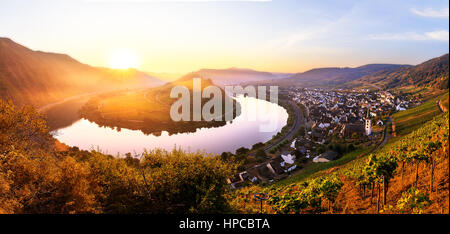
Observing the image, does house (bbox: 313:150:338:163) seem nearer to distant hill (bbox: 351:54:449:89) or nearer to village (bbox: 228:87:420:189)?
village (bbox: 228:87:420:189)

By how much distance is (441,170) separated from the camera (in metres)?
5.73

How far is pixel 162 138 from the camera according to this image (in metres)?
37.8

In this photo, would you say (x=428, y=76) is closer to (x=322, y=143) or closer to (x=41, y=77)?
(x=322, y=143)

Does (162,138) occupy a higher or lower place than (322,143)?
higher

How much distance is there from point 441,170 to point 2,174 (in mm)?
12804

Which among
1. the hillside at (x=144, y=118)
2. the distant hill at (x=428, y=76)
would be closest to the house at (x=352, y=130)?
the hillside at (x=144, y=118)

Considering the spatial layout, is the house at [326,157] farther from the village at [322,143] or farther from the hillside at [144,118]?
the hillside at [144,118]

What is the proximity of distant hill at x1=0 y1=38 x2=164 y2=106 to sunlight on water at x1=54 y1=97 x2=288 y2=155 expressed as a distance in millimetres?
9943

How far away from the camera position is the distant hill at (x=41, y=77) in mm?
37906

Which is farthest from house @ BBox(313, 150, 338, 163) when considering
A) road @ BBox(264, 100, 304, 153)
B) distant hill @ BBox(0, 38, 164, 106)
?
distant hill @ BBox(0, 38, 164, 106)

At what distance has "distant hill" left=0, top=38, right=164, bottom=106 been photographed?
37906 mm

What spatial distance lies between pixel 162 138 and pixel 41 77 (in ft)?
166

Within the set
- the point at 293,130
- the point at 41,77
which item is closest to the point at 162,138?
the point at 293,130
